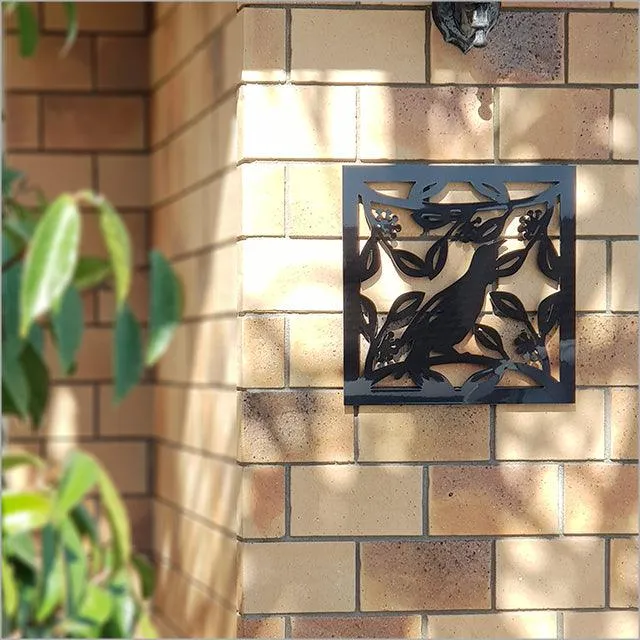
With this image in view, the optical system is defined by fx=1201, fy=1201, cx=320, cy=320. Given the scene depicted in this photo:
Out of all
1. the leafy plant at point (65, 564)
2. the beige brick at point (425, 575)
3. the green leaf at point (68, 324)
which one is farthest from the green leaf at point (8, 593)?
the beige brick at point (425, 575)

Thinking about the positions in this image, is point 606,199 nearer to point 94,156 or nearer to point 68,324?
point 68,324

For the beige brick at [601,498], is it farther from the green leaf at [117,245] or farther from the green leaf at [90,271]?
the green leaf at [90,271]

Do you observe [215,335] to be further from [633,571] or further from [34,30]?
[633,571]

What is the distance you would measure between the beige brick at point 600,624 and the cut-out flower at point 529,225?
0.49m

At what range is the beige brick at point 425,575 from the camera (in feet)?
4.97

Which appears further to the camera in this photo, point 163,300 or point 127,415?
point 127,415

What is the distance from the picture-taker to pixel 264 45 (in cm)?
149

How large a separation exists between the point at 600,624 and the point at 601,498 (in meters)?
0.17

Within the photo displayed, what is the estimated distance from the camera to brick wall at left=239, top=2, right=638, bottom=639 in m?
1.49

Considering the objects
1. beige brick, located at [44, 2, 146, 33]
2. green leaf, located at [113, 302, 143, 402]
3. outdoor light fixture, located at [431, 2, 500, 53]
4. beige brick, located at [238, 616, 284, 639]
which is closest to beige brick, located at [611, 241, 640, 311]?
outdoor light fixture, located at [431, 2, 500, 53]

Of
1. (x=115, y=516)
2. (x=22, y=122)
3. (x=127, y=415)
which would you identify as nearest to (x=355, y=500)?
(x=115, y=516)

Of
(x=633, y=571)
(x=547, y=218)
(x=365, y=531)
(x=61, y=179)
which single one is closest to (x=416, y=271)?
(x=547, y=218)

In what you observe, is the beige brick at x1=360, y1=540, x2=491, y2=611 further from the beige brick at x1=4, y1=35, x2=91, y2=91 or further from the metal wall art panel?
the beige brick at x1=4, y1=35, x2=91, y2=91

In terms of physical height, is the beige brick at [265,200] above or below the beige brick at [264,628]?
above
